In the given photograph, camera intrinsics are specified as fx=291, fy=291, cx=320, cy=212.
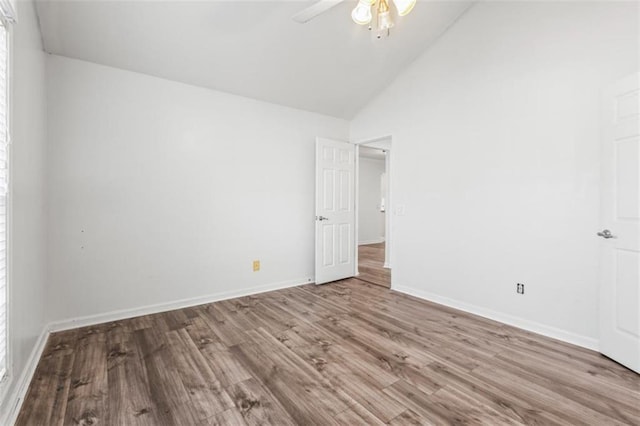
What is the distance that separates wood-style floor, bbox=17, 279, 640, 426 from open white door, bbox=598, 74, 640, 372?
22 centimetres

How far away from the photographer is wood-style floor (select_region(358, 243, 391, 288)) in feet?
14.7

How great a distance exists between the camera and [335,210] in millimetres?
4383

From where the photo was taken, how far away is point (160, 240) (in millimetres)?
3139

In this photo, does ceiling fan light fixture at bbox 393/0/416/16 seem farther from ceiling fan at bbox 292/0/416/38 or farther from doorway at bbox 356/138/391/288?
doorway at bbox 356/138/391/288

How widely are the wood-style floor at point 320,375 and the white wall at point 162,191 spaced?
52 centimetres

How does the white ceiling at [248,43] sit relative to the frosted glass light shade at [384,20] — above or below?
above

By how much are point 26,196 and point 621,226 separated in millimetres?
4200

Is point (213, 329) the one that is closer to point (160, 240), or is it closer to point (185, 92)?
point (160, 240)

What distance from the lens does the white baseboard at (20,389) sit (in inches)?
58.9

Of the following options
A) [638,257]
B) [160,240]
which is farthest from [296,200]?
[638,257]

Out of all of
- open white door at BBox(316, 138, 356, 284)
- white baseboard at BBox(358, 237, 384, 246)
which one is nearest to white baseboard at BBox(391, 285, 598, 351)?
open white door at BBox(316, 138, 356, 284)

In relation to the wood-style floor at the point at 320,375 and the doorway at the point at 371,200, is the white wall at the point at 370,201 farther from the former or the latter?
the wood-style floor at the point at 320,375

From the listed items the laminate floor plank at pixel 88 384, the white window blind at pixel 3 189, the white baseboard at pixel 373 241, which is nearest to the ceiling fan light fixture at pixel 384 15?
the white window blind at pixel 3 189

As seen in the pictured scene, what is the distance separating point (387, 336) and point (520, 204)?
1.80 m
